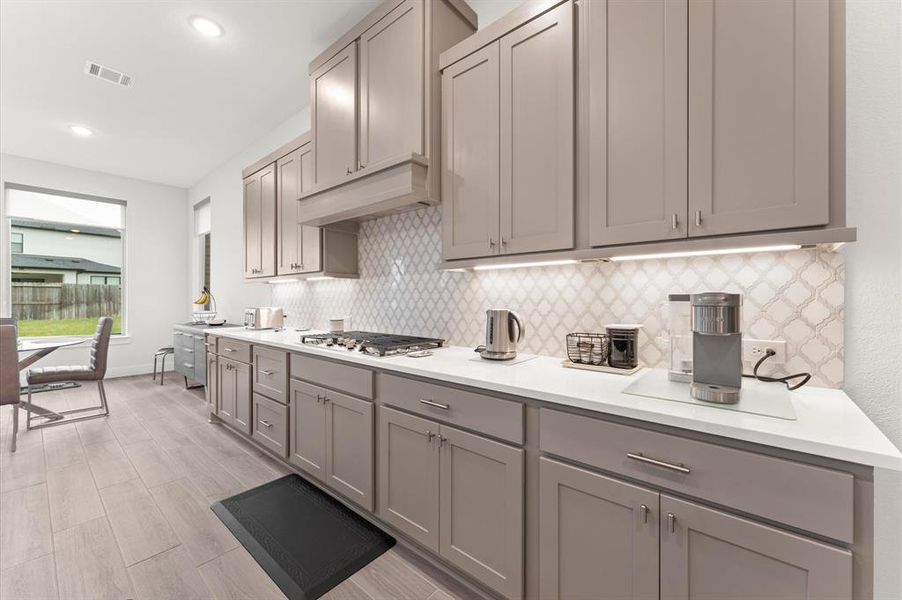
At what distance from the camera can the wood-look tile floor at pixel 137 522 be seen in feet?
5.26

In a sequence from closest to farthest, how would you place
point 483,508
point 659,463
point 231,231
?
point 659,463, point 483,508, point 231,231

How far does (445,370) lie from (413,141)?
126cm

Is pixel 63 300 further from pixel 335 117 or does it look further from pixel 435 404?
pixel 435 404

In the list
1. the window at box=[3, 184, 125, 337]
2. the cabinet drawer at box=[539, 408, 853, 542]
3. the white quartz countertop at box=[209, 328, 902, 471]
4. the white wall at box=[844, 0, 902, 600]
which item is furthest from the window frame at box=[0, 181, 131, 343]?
the white wall at box=[844, 0, 902, 600]

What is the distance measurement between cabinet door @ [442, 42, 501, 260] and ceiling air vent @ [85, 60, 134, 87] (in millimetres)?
3062

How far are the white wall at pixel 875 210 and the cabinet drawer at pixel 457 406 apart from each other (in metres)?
1.12

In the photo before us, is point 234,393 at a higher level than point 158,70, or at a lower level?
lower

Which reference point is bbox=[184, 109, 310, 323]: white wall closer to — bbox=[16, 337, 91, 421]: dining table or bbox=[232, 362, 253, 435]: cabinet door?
bbox=[232, 362, 253, 435]: cabinet door

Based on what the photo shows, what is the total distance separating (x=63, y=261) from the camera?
5.31 metres

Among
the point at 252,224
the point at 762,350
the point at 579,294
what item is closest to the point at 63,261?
the point at 252,224

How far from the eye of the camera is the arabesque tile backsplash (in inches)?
51.3

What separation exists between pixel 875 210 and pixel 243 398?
3.75 m

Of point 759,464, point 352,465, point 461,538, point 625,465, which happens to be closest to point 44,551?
point 352,465

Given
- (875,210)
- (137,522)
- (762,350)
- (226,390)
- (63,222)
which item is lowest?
(137,522)
